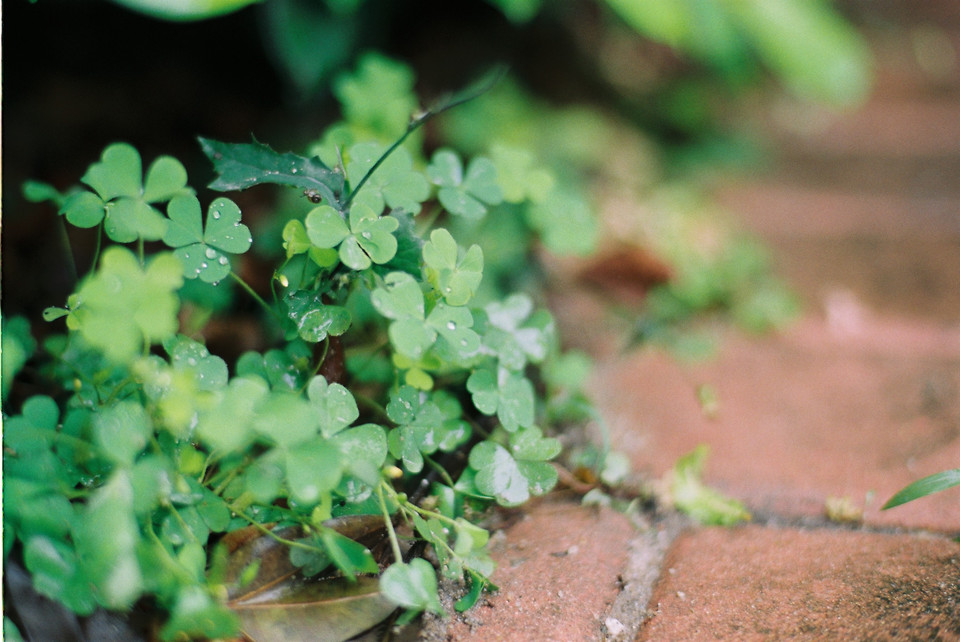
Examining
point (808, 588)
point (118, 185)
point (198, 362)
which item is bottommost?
point (808, 588)

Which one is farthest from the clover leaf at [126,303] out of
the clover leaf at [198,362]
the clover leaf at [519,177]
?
the clover leaf at [519,177]

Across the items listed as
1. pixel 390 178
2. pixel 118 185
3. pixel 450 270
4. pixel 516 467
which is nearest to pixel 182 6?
pixel 118 185

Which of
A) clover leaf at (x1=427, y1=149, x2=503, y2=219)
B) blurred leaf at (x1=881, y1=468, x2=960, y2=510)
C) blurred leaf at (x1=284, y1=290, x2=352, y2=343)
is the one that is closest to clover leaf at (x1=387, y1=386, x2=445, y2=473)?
blurred leaf at (x1=284, y1=290, x2=352, y2=343)

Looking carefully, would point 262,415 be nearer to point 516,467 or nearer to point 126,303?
point 126,303

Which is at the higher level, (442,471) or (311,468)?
(311,468)

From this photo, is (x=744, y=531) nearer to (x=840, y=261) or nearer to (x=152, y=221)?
(x=152, y=221)

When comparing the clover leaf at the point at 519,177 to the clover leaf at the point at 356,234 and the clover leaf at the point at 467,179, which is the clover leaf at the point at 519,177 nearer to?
the clover leaf at the point at 467,179
